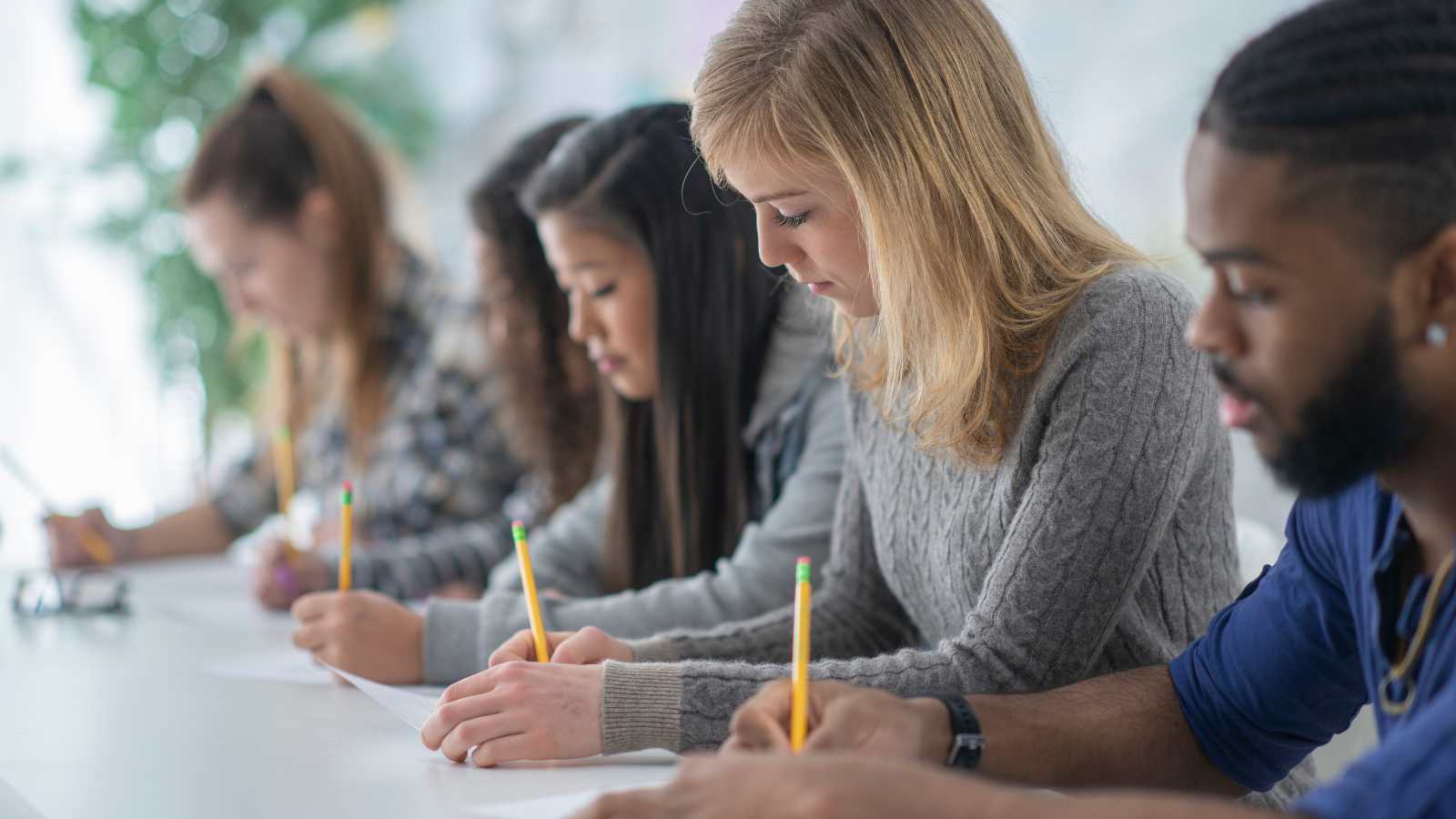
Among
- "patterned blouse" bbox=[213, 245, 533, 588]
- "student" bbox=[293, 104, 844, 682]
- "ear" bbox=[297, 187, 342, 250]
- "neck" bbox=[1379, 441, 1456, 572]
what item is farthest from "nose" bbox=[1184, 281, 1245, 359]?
"ear" bbox=[297, 187, 342, 250]

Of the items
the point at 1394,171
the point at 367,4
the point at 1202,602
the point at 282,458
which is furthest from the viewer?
the point at 367,4

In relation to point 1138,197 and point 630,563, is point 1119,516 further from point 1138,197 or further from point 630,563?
point 1138,197

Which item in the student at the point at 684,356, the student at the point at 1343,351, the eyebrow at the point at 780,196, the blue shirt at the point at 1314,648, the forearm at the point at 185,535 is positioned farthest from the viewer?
the forearm at the point at 185,535

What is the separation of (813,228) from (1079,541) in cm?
33

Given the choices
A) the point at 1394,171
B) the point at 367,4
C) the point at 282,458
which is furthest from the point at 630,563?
the point at 367,4

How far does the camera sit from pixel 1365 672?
0.81 m

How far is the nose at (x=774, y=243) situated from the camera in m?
1.09

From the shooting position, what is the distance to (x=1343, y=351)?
2.19 ft

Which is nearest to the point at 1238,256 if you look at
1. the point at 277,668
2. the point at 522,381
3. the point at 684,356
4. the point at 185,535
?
the point at 684,356

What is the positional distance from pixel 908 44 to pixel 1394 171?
429 mm

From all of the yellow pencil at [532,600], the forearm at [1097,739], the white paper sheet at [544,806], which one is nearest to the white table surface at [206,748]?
the white paper sheet at [544,806]

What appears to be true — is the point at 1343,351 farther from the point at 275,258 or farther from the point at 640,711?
the point at 275,258

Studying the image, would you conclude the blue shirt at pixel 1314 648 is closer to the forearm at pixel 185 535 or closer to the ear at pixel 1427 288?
the ear at pixel 1427 288

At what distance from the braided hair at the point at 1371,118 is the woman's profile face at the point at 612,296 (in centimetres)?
87
